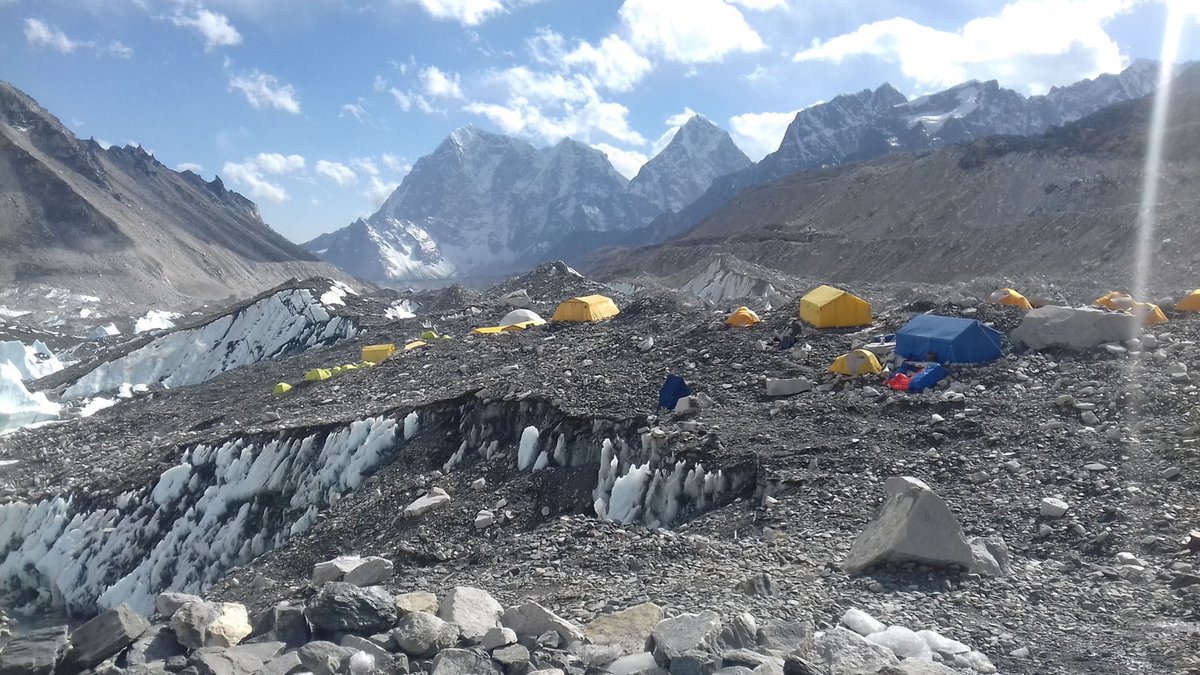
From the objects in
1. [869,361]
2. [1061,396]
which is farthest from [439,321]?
[1061,396]

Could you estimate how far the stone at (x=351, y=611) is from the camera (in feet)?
21.2

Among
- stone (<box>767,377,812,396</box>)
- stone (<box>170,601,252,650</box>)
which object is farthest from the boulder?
stone (<box>170,601,252,650</box>)

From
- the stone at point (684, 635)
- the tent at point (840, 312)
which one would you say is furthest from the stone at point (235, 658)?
the tent at point (840, 312)

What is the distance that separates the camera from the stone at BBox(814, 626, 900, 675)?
219 inches

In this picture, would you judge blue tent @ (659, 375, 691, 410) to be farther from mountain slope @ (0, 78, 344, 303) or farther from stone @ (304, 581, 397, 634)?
mountain slope @ (0, 78, 344, 303)

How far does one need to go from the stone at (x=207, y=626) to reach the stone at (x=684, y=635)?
138 inches

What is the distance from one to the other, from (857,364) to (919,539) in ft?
21.5

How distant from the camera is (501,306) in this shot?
34.2 metres

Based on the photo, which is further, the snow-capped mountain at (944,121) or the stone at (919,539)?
the snow-capped mountain at (944,121)

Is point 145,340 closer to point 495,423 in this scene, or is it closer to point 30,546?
point 30,546

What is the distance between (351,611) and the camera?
6504 millimetres

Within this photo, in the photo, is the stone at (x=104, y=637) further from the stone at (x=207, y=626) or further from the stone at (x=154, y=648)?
the stone at (x=207, y=626)

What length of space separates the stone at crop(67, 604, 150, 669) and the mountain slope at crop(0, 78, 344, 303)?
93.3m

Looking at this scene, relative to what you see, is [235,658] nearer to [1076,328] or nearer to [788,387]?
[788,387]
